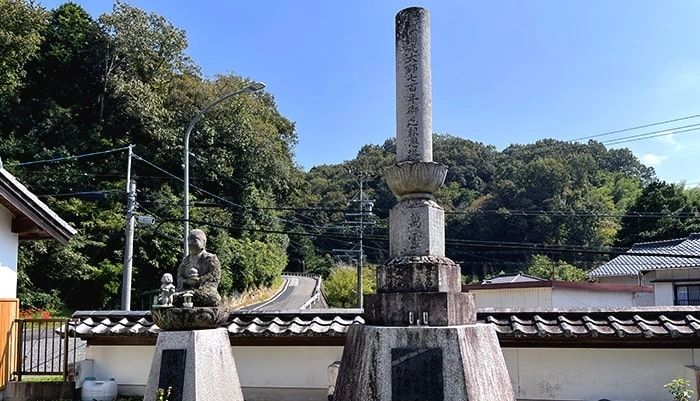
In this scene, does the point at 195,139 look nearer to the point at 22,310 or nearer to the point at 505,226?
the point at 22,310

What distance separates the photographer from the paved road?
3653 cm

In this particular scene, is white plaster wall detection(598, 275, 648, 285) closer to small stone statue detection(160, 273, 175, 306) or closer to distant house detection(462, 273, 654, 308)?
distant house detection(462, 273, 654, 308)

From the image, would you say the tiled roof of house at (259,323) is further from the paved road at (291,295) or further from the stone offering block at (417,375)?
the paved road at (291,295)

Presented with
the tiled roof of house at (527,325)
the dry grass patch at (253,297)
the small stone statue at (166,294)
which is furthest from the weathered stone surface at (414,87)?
the dry grass patch at (253,297)

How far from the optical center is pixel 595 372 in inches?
301

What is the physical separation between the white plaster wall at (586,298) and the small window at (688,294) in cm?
321

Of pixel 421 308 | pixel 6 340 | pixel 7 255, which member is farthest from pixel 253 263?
pixel 421 308

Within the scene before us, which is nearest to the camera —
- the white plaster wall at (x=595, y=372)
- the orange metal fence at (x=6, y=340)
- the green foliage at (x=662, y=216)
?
the white plaster wall at (x=595, y=372)

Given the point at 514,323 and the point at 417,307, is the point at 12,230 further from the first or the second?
the point at 514,323

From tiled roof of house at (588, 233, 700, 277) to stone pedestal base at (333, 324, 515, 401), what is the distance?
19.6 m

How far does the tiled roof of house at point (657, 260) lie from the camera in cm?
2341

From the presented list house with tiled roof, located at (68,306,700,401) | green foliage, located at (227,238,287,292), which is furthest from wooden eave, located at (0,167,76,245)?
green foliage, located at (227,238,287,292)

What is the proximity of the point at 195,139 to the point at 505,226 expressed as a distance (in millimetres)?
41278

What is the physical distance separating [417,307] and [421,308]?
0.04m
